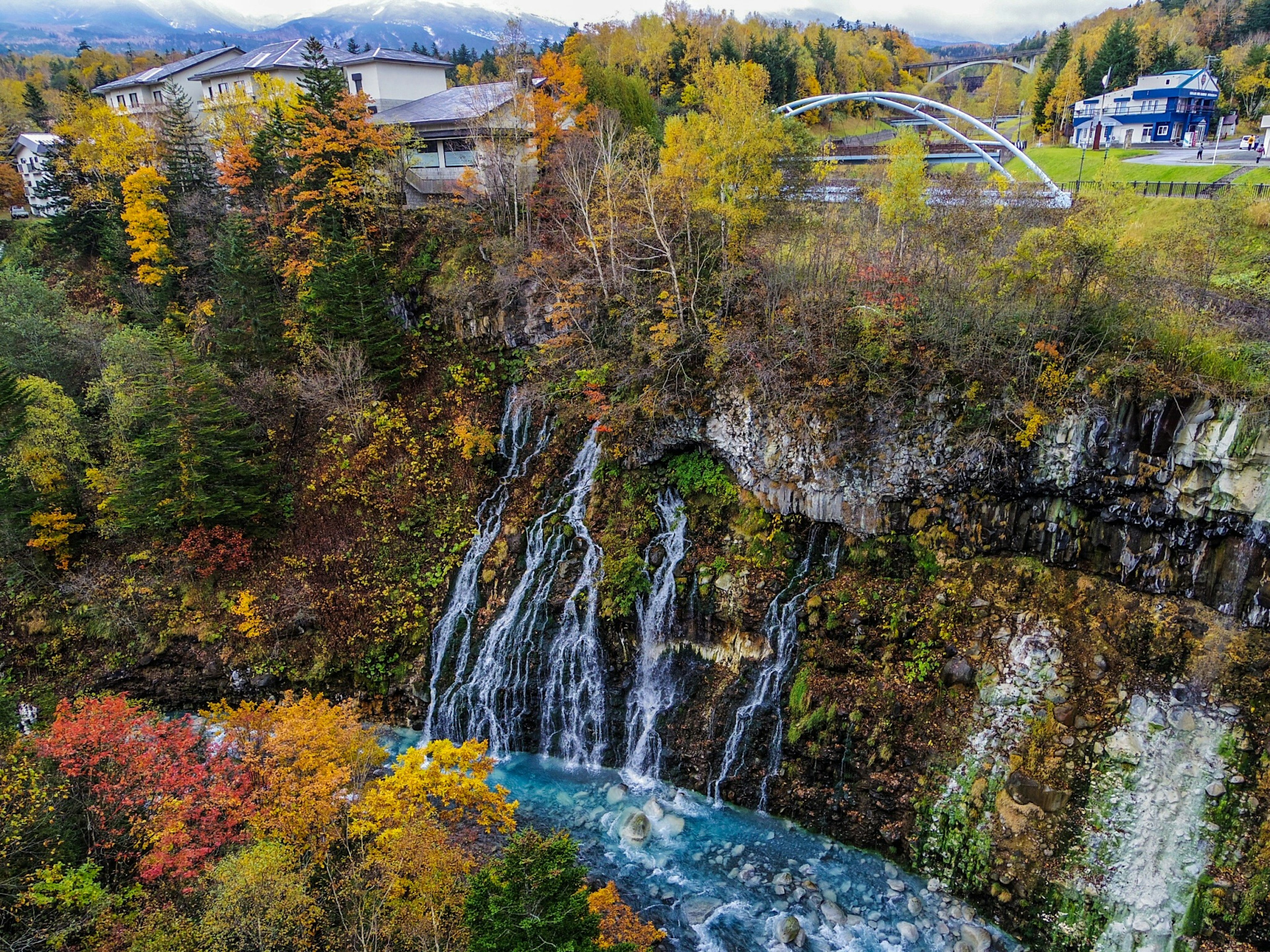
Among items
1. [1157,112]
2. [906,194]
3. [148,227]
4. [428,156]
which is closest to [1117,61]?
[1157,112]

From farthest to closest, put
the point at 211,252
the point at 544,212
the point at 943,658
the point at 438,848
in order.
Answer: the point at 211,252
the point at 544,212
the point at 943,658
the point at 438,848

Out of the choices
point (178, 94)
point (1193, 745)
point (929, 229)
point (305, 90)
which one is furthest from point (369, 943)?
point (178, 94)

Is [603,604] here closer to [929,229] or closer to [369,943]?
[369,943]

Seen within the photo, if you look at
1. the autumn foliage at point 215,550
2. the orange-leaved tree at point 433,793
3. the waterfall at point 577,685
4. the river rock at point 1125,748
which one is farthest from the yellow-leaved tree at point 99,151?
the river rock at point 1125,748

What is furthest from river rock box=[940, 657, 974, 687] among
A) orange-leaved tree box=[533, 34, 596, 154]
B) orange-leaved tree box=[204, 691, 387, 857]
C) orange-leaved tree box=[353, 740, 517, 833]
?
orange-leaved tree box=[533, 34, 596, 154]

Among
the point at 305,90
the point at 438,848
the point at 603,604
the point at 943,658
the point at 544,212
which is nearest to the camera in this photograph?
the point at 438,848

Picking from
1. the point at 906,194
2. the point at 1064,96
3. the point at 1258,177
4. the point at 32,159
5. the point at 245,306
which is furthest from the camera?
the point at 32,159

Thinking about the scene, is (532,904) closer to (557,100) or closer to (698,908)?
(698,908)
